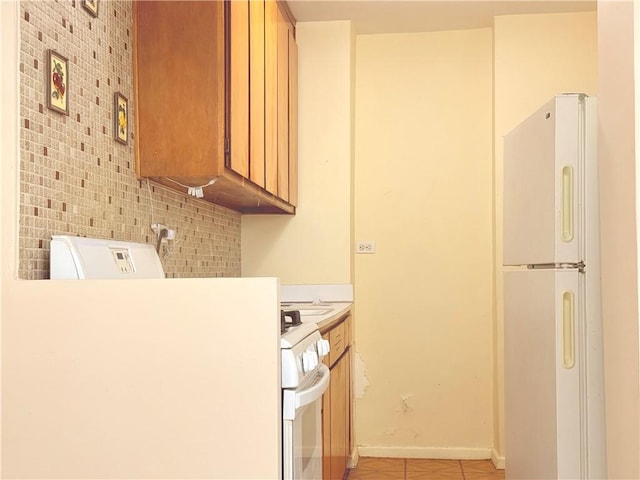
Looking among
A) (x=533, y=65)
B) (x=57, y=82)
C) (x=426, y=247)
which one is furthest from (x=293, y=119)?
(x=57, y=82)

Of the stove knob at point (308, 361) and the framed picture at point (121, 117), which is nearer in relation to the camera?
the stove knob at point (308, 361)

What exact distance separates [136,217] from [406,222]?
2.02m

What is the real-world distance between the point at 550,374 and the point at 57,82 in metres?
1.72

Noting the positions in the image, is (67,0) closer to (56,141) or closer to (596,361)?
(56,141)

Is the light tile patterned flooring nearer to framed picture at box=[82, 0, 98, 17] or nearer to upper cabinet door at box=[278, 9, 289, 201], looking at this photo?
upper cabinet door at box=[278, 9, 289, 201]

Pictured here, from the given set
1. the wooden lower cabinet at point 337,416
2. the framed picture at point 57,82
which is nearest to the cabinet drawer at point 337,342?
the wooden lower cabinet at point 337,416

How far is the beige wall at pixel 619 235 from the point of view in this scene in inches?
75.8

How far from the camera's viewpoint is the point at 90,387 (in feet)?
4.98

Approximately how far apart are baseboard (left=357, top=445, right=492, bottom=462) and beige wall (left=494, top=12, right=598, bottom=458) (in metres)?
0.17

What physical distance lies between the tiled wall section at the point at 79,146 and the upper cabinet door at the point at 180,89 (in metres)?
0.05

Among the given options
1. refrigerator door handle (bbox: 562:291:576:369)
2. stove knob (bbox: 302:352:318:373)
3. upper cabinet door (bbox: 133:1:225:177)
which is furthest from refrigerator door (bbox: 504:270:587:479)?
upper cabinet door (bbox: 133:1:225:177)

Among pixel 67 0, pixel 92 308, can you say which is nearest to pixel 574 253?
pixel 92 308

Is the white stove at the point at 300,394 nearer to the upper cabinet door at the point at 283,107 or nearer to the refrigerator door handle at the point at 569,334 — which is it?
the refrigerator door handle at the point at 569,334

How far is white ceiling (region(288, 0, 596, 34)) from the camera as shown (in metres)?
3.57
